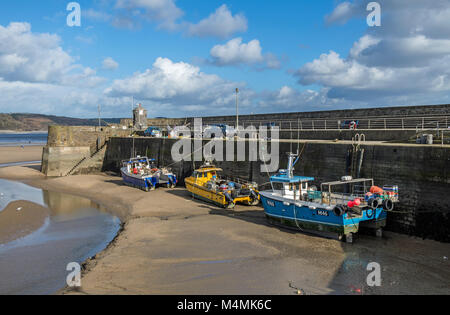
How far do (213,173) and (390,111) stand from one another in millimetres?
12126

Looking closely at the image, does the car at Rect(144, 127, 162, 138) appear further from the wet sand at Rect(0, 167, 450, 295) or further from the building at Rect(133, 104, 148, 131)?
the wet sand at Rect(0, 167, 450, 295)

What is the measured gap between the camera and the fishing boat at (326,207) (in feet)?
38.0

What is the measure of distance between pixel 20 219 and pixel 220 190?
9690 mm

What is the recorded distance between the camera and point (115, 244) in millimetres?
12039

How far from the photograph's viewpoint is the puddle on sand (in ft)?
30.7

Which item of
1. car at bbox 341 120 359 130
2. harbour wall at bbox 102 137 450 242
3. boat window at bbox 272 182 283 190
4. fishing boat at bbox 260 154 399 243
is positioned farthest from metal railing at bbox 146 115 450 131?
boat window at bbox 272 182 283 190

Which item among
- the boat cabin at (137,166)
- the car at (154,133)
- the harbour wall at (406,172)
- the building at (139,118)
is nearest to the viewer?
the harbour wall at (406,172)

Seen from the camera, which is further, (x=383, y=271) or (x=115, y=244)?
(x=115, y=244)

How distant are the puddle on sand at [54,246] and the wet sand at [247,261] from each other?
2.80 feet

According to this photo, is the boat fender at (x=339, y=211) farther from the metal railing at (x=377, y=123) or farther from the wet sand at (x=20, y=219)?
the wet sand at (x=20, y=219)

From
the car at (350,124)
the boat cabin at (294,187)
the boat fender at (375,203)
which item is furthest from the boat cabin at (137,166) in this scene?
the boat fender at (375,203)

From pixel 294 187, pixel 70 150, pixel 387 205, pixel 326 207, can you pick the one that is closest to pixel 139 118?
pixel 70 150
